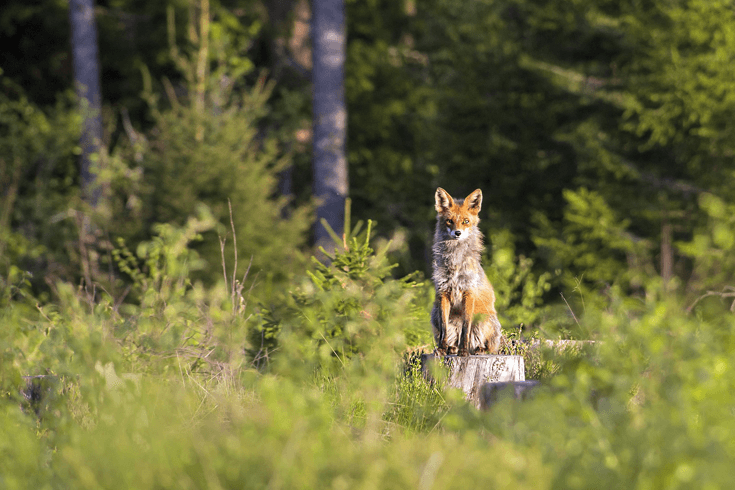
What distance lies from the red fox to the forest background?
1.16ft

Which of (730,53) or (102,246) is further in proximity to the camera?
(730,53)

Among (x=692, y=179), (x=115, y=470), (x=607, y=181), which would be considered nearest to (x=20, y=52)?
(x=607, y=181)

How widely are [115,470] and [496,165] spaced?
497 inches

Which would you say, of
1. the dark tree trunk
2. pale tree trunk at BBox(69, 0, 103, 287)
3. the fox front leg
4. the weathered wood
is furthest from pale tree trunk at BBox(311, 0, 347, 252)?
the weathered wood

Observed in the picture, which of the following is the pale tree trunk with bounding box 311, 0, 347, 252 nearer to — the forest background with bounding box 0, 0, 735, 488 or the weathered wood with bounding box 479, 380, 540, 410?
the forest background with bounding box 0, 0, 735, 488

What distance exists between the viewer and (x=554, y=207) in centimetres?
1453

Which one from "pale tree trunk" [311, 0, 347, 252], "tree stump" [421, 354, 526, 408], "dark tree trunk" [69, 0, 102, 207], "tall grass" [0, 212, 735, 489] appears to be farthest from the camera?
"dark tree trunk" [69, 0, 102, 207]

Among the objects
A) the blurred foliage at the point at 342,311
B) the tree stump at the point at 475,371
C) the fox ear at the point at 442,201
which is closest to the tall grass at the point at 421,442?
the tree stump at the point at 475,371

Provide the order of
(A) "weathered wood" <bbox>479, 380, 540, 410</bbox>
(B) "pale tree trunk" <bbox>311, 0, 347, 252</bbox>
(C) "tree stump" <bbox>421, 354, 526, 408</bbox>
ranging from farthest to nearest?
(B) "pale tree trunk" <bbox>311, 0, 347, 252</bbox> < (C) "tree stump" <bbox>421, 354, 526, 408</bbox> < (A) "weathered wood" <bbox>479, 380, 540, 410</bbox>

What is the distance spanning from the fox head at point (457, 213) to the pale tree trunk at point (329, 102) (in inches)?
285

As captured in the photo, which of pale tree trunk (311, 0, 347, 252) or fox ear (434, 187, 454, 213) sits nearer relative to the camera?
fox ear (434, 187, 454, 213)

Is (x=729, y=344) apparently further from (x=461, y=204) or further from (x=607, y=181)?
(x=607, y=181)

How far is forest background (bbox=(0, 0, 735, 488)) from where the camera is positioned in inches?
133

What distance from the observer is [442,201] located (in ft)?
19.3
